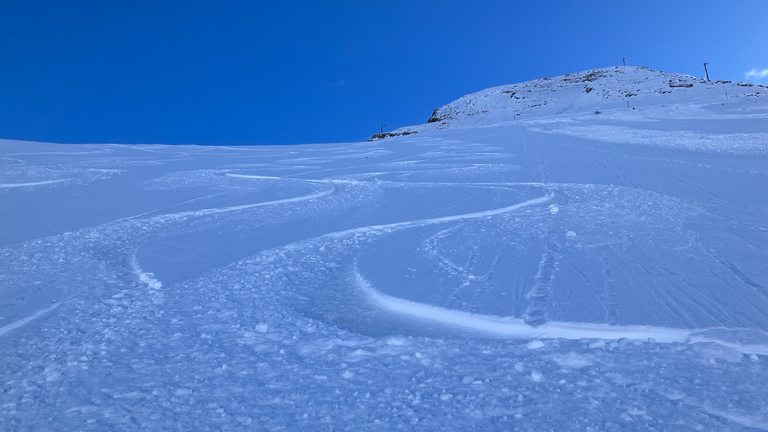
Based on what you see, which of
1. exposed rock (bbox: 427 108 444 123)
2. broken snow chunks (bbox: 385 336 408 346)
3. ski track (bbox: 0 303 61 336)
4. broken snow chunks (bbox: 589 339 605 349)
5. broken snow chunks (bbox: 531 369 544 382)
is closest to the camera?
broken snow chunks (bbox: 531 369 544 382)

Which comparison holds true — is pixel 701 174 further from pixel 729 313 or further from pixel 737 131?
pixel 737 131

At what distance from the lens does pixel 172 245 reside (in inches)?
140

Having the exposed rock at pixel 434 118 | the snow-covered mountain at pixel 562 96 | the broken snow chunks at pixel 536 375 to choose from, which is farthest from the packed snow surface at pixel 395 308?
the exposed rock at pixel 434 118

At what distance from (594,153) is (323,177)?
479 cm

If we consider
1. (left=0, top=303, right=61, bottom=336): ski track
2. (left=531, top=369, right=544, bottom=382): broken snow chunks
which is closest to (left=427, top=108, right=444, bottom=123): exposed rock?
(left=0, top=303, right=61, bottom=336): ski track

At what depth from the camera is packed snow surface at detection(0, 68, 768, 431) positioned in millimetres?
1592

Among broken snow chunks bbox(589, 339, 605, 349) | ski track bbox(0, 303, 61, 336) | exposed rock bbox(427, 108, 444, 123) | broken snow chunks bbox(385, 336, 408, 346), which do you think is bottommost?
broken snow chunks bbox(589, 339, 605, 349)

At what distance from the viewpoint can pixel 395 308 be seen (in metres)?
2.45

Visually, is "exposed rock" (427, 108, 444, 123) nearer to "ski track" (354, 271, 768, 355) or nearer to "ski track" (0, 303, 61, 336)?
"ski track" (354, 271, 768, 355)

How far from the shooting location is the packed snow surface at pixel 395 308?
5.22 feet

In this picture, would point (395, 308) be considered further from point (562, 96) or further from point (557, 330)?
point (562, 96)

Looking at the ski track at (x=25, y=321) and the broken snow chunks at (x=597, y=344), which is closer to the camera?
the broken snow chunks at (x=597, y=344)

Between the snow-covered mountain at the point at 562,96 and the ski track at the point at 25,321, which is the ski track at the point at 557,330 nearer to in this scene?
the ski track at the point at 25,321

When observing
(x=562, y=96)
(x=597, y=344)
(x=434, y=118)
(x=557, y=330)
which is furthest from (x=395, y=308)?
(x=562, y=96)
